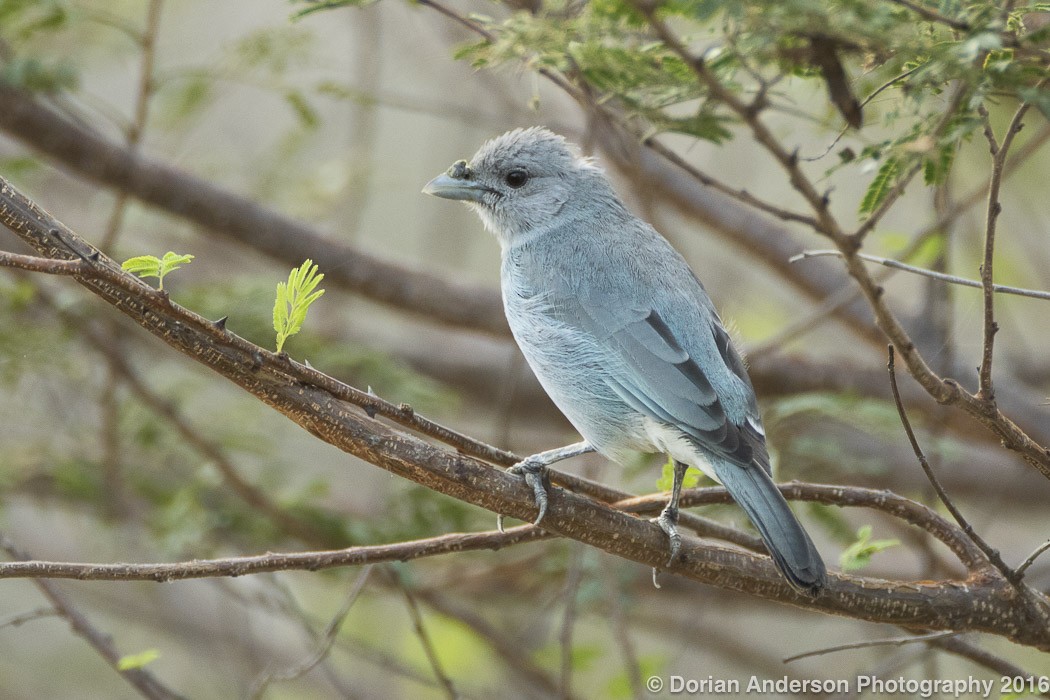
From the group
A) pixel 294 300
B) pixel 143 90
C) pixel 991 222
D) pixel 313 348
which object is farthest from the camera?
pixel 313 348

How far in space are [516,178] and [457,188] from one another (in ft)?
0.84

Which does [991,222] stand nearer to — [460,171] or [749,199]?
[749,199]

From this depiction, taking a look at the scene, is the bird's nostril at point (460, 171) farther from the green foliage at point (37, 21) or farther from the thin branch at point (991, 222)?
the thin branch at point (991, 222)

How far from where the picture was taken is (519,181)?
4.30m

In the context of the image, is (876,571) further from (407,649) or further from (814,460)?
(407,649)

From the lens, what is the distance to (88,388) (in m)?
5.99

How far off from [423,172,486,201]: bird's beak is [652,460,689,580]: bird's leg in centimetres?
160

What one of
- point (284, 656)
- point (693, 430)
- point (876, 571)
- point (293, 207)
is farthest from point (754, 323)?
point (693, 430)

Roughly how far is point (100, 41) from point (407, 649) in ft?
14.0

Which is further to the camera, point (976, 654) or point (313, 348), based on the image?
point (313, 348)

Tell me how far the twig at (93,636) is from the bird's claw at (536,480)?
1.39m

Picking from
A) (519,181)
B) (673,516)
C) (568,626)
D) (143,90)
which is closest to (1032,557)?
(673,516)

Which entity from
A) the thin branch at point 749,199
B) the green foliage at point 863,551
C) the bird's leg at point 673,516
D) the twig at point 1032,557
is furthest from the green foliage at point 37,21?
the twig at point 1032,557

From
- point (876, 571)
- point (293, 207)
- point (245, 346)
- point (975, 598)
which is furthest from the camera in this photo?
point (293, 207)
